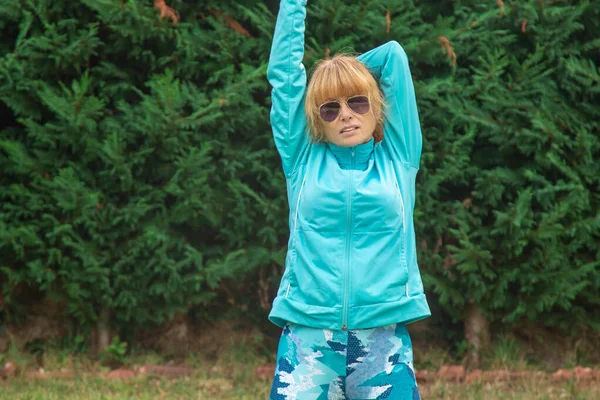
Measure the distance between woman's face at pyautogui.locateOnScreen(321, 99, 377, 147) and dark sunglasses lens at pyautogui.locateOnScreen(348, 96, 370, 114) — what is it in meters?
0.01

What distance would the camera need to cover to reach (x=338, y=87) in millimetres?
2863

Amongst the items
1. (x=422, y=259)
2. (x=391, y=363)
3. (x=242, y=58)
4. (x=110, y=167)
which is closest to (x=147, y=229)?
(x=110, y=167)

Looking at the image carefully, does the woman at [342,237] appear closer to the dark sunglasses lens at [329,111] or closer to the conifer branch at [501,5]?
the dark sunglasses lens at [329,111]

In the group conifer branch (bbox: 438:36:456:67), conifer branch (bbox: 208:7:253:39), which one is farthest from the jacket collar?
conifer branch (bbox: 208:7:253:39)

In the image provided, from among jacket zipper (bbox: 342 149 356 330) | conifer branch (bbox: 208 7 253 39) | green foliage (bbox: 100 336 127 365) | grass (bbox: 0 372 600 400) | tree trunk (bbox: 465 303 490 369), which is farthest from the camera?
tree trunk (bbox: 465 303 490 369)

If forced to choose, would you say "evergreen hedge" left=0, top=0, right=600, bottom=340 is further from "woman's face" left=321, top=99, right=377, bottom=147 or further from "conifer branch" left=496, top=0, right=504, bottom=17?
"woman's face" left=321, top=99, right=377, bottom=147

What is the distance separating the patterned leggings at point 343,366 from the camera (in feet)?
8.91

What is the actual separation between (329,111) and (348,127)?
0.30 ft

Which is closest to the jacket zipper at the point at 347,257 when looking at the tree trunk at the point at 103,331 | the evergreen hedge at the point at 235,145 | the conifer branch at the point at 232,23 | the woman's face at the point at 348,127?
the woman's face at the point at 348,127

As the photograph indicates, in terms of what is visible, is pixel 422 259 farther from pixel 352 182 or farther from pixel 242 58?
pixel 352 182

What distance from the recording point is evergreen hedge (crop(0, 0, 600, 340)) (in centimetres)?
470

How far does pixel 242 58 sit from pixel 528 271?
2.15 metres

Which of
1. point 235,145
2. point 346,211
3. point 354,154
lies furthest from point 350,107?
point 235,145

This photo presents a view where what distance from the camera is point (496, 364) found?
16.6ft
